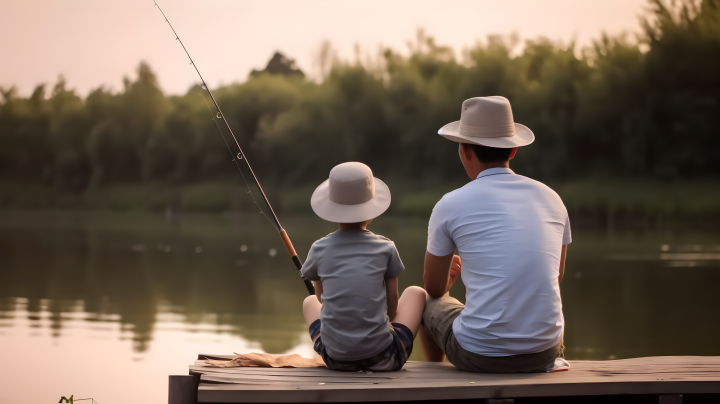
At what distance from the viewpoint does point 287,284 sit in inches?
223

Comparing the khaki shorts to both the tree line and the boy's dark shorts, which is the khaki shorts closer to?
the boy's dark shorts

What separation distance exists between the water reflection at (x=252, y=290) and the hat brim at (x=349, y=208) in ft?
6.11

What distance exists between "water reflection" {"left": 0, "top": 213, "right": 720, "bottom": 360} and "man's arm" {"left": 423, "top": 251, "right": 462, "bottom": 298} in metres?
1.83

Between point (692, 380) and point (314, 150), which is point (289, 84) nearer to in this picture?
point (314, 150)

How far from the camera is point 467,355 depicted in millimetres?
1676

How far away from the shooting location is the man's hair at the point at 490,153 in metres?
1.70

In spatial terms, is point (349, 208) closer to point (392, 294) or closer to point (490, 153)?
point (392, 294)

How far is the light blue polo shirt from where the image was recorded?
1594 mm

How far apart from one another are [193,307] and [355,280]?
10.4 ft

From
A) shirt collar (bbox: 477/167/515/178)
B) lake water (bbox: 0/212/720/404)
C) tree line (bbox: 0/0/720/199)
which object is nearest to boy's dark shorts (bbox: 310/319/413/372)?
shirt collar (bbox: 477/167/515/178)

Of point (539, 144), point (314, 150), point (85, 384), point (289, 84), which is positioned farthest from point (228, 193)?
point (85, 384)

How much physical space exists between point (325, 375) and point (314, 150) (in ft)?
59.3

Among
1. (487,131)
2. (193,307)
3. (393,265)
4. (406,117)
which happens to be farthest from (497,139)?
(406,117)

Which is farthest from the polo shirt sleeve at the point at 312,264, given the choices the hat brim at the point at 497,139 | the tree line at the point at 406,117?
the tree line at the point at 406,117
